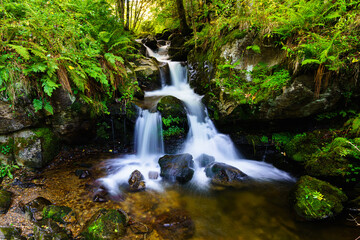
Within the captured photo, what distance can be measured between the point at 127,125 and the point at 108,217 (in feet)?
11.7

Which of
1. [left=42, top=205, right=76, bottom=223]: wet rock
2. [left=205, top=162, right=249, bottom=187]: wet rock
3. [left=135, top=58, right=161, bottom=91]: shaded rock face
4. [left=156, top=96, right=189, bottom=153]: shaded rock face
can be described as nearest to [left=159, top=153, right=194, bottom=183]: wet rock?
[left=205, top=162, right=249, bottom=187]: wet rock

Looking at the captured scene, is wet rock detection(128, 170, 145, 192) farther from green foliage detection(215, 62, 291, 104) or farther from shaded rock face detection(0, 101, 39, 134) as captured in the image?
green foliage detection(215, 62, 291, 104)

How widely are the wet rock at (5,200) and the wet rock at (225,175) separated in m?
4.33

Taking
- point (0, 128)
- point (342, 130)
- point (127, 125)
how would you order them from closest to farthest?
1. point (0, 128)
2. point (342, 130)
3. point (127, 125)

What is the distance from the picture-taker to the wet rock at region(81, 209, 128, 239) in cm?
289

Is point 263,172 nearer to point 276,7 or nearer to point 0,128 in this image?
point 276,7

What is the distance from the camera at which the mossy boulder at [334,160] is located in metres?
3.88

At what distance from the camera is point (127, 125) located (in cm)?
629

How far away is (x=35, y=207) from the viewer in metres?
3.24

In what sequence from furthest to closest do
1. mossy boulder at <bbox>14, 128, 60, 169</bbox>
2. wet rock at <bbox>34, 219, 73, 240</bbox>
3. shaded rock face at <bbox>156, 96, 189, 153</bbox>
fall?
shaded rock face at <bbox>156, 96, 189, 153</bbox>
mossy boulder at <bbox>14, 128, 60, 169</bbox>
wet rock at <bbox>34, 219, 73, 240</bbox>

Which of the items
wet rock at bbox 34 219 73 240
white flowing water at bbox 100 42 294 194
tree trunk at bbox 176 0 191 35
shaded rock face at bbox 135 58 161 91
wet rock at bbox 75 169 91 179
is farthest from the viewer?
tree trunk at bbox 176 0 191 35

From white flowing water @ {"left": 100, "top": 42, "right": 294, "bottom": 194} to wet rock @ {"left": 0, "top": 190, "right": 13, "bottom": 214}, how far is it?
1.74 m

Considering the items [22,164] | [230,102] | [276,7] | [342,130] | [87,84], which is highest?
[276,7]

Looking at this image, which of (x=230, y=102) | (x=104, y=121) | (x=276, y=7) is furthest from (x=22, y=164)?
(x=276, y=7)
